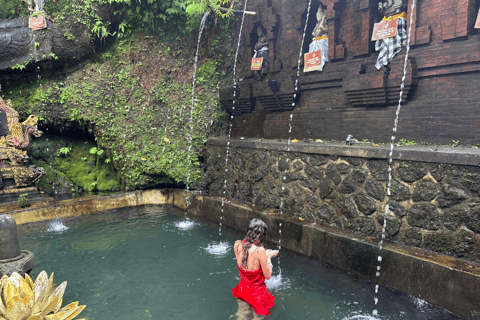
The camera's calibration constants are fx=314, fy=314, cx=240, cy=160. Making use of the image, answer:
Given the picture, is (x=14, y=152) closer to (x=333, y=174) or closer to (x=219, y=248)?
(x=219, y=248)

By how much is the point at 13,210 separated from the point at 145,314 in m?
5.22

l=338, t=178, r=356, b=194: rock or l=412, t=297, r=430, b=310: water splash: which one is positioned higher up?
l=338, t=178, r=356, b=194: rock

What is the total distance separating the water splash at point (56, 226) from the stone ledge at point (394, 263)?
A: 4.29 metres

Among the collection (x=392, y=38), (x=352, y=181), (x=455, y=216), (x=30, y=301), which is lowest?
(x=30, y=301)

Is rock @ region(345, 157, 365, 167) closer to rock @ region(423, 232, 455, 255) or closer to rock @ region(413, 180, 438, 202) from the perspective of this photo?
rock @ region(413, 180, 438, 202)

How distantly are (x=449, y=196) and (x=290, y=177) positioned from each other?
2.75 meters

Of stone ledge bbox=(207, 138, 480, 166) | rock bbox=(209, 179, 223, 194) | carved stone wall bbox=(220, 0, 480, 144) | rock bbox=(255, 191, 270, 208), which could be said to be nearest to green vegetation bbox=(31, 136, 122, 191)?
rock bbox=(209, 179, 223, 194)

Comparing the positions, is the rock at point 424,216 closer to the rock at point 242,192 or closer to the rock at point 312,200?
the rock at point 312,200

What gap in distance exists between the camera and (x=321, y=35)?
703 centimetres

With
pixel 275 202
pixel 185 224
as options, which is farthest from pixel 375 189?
pixel 185 224

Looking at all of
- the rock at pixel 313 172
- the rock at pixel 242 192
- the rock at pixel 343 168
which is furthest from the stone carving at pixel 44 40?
the rock at pixel 343 168

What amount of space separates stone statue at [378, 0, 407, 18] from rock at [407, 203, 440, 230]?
3.61 m

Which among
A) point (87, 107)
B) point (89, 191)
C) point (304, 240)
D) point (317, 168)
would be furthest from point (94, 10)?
point (304, 240)

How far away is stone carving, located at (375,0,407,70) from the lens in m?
5.61
